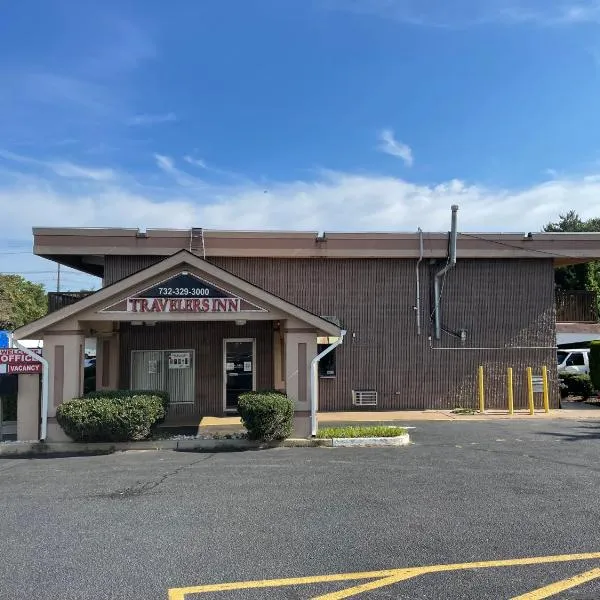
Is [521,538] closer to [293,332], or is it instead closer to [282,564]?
[282,564]

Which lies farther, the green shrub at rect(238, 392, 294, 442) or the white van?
the white van

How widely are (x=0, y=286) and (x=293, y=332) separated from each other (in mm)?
27694

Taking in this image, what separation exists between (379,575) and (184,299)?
8444mm

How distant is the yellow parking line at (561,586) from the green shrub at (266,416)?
284 inches

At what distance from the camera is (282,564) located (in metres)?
5.00

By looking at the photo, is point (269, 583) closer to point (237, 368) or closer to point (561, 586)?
point (561, 586)

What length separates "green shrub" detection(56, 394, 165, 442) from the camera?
11156mm

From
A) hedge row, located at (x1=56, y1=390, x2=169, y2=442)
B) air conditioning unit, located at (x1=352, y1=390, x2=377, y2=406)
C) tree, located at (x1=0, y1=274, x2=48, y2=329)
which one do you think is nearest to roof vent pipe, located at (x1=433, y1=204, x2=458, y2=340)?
air conditioning unit, located at (x1=352, y1=390, x2=377, y2=406)

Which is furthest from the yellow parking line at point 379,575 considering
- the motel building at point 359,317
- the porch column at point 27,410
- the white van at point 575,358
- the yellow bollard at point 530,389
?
the white van at point 575,358

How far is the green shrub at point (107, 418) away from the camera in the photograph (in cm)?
1116

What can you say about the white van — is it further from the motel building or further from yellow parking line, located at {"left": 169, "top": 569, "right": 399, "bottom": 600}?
yellow parking line, located at {"left": 169, "top": 569, "right": 399, "bottom": 600}

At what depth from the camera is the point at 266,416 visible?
11.3 metres

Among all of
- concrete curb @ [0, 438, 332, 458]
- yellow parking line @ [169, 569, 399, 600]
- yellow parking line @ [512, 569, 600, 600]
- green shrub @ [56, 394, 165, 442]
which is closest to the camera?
yellow parking line @ [512, 569, 600, 600]

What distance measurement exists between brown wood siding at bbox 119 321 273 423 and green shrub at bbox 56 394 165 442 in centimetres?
473
